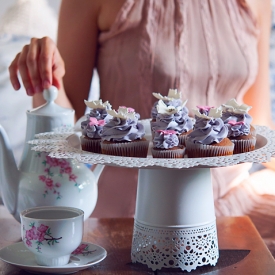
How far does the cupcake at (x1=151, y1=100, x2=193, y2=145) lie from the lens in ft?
2.89

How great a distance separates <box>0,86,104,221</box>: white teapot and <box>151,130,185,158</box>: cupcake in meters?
0.16

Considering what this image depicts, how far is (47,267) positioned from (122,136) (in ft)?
0.78

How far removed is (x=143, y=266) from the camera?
32.6 inches

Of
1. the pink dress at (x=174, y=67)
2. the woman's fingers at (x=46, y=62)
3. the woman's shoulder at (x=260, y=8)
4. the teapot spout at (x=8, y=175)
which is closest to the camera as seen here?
the teapot spout at (x=8, y=175)

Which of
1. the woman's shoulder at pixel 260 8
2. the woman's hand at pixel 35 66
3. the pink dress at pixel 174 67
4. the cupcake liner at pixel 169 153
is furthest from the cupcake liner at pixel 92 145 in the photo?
the woman's shoulder at pixel 260 8

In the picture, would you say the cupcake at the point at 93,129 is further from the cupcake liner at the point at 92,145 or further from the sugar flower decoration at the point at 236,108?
the sugar flower decoration at the point at 236,108

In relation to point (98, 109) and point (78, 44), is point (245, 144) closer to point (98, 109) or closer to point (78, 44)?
point (98, 109)

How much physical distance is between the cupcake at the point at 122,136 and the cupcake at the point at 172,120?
0.04m

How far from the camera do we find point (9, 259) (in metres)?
0.79

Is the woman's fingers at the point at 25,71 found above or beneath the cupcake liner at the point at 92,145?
above

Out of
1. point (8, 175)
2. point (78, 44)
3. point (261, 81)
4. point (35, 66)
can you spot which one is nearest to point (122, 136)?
point (8, 175)

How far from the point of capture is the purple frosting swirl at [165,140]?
2.69 ft

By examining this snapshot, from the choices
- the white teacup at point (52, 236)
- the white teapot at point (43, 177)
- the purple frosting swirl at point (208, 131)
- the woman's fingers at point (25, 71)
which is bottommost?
the white teacup at point (52, 236)

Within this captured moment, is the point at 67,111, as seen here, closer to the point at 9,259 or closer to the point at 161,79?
the point at 9,259
